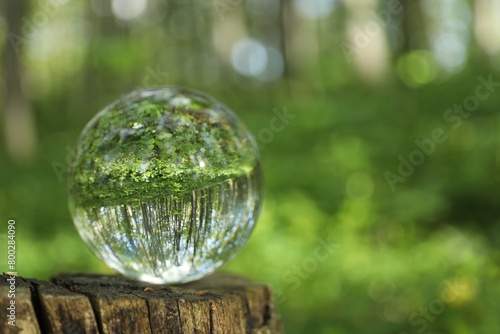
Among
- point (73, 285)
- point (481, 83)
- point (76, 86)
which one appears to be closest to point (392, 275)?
point (73, 285)

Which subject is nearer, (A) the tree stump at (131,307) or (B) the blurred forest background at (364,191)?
(A) the tree stump at (131,307)

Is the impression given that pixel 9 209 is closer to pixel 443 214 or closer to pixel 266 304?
pixel 443 214

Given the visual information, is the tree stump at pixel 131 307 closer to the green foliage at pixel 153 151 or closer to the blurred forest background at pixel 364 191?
the green foliage at pixel 153 151

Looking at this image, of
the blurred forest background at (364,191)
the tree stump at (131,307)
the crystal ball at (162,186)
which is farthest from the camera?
the blurred forest background at (364,191)

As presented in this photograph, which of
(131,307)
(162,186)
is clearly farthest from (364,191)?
(131,307)

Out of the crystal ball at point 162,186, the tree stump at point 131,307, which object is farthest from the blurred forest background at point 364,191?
the crystal ball at point 162,186

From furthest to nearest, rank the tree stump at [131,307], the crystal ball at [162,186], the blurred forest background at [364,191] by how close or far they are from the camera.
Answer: the blurred forest background at [364,191]
the crystal ball at [162,186]
the tree stump at [131,307]

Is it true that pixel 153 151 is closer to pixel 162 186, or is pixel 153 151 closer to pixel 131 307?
pixel 162 186
